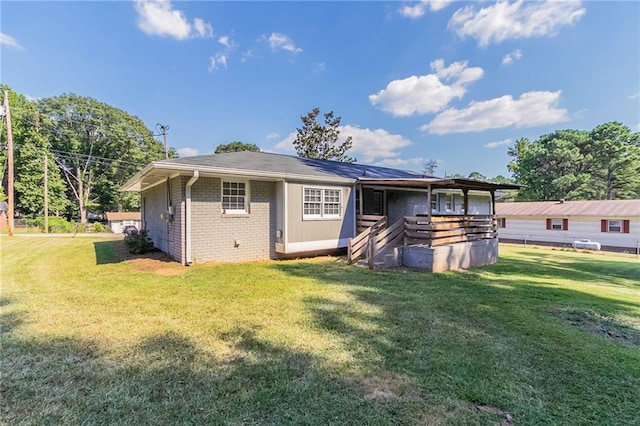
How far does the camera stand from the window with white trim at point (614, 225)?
77.6 ft

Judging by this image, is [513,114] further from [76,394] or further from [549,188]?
[76,394]

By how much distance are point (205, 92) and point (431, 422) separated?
2617 cm

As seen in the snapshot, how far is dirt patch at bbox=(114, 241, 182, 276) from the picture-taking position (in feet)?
26.3

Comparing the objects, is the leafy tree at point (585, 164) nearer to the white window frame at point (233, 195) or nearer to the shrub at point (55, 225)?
the white window frame at point (233, 195)

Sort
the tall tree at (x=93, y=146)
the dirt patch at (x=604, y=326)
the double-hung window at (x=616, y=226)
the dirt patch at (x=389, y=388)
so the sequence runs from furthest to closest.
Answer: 1. the tall tree at (x=93, y=146)
2. the double-hung window at (x=616, y=226)
3. the dirt patch at (x=604, y=326)
4. the dirt patch at (x=389, y=388)

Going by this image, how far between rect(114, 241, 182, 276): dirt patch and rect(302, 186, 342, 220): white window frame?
14.0 ft

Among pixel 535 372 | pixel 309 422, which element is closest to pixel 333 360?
pixel 309 422

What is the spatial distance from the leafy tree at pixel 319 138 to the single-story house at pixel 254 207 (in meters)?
25.2

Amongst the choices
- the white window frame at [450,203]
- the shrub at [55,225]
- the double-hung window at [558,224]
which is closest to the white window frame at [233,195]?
the white window frame at [450,203]

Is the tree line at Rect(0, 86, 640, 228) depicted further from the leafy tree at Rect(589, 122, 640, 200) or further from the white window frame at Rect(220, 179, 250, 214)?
the white window frame at Rect(220, 179, 250, 214)

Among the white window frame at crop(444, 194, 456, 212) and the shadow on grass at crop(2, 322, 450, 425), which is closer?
the shadow on grass at crop(2, 322, 450, 425)

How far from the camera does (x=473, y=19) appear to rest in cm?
1259

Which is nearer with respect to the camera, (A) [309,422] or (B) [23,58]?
(A) [309,422]

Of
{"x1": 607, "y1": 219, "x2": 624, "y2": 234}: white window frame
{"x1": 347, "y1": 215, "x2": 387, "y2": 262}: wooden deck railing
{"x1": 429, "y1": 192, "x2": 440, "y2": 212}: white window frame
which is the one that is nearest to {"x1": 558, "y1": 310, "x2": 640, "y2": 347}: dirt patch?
{"x1": 347, "y1": 215, "x2": 387, "y2": 262}: wooden deck railing
